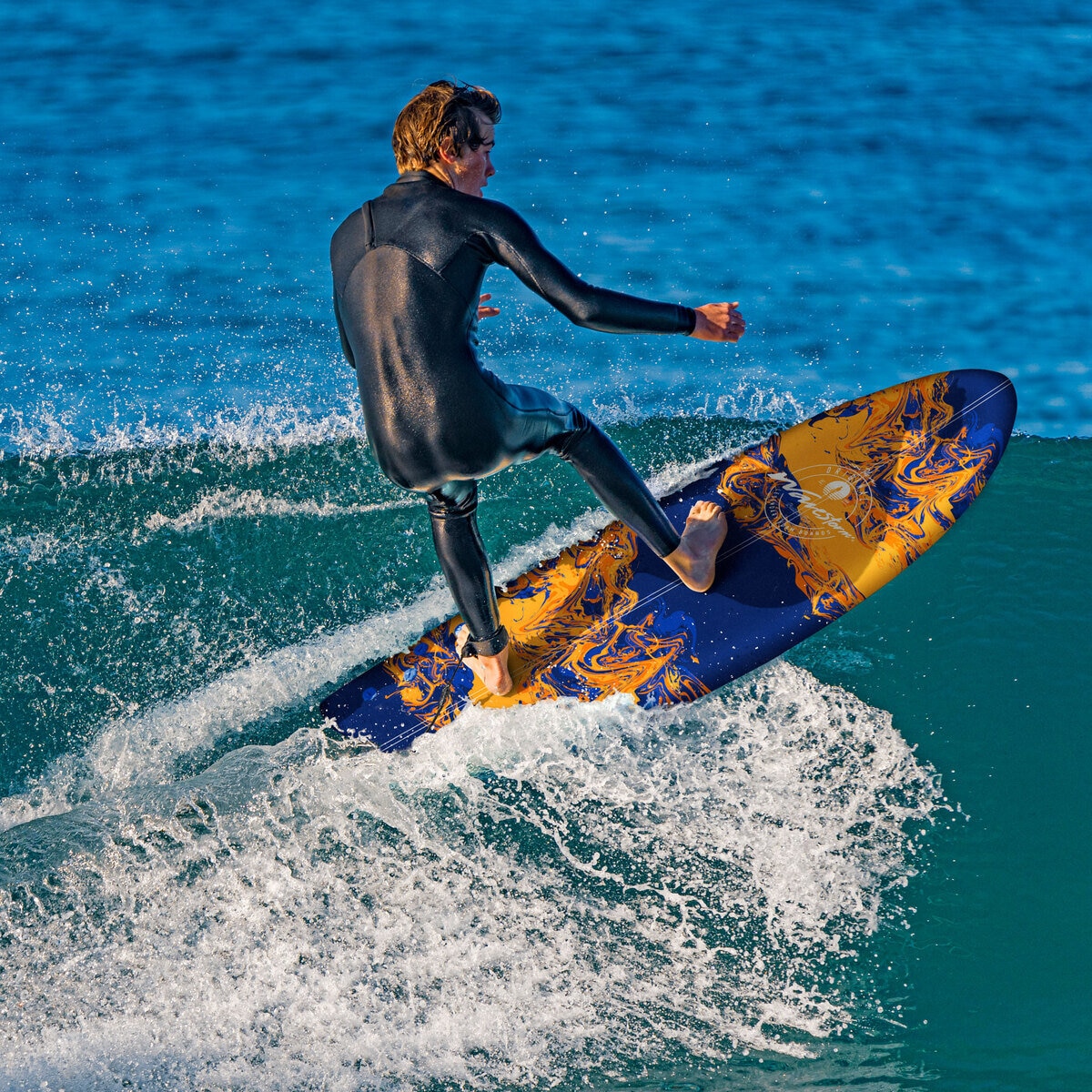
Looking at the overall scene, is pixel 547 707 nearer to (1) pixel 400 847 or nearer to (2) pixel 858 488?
(1) pixel 400 847

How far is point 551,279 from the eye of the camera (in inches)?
125

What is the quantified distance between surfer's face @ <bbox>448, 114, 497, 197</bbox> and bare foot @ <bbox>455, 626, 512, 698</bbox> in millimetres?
1497

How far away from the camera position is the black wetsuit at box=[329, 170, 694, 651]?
3145mm

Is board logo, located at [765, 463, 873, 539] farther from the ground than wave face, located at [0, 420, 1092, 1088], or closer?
farther from the ground

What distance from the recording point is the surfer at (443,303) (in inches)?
124

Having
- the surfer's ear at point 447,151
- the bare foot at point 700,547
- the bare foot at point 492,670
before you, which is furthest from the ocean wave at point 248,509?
the surfer's ear at point 447,151

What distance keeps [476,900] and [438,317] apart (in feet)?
5.79

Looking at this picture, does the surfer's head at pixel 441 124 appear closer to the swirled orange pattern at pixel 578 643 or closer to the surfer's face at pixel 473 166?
the surfer's face at pixel 473 166

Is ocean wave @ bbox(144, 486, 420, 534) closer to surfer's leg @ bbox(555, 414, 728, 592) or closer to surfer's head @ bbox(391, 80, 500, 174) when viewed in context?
surfer's leg @ bbox(555, 414, 728, 592)

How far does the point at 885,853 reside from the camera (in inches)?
147

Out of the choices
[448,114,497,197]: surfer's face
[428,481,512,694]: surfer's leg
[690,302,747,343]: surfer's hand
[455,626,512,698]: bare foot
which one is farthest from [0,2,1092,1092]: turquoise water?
[448,114,497,197]: surfer's face

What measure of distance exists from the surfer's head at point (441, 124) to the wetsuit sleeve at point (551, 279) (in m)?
0.19

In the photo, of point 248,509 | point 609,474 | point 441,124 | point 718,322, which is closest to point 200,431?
point 248,509

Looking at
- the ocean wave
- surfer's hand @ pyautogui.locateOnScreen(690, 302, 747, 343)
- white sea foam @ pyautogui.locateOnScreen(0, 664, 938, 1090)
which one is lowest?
white sea foam @ pyautogui.locateOnScreen(0, 664, 938, 1090)
